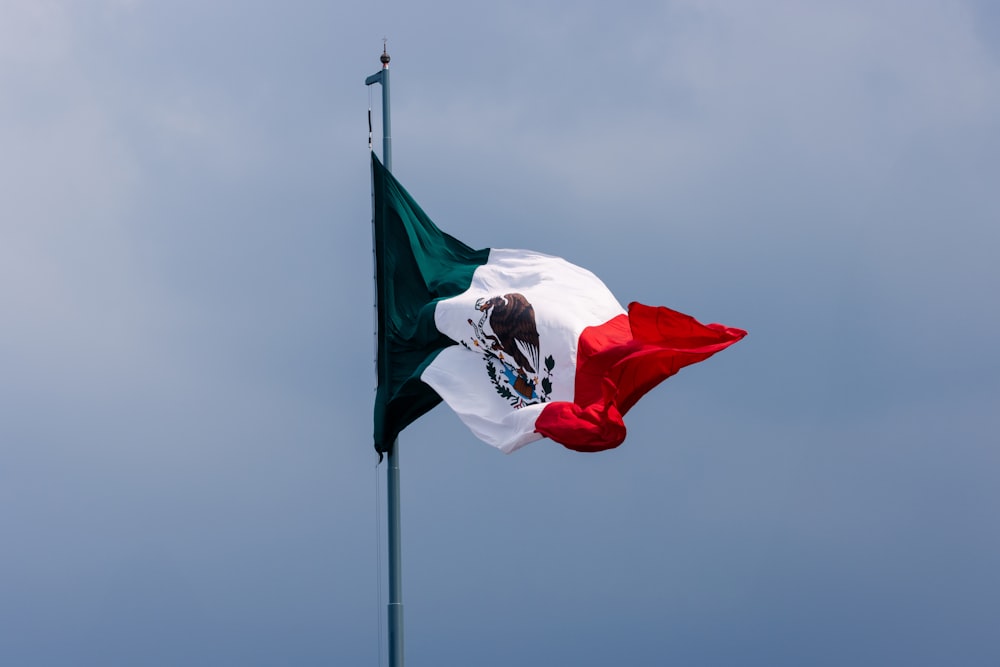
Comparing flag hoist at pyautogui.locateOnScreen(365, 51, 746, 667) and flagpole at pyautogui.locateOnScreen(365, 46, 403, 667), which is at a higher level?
flag hoist at pyautogui.locateOnScreen(365, 51, 746, 667)

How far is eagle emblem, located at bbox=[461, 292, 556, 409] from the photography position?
79.7ft

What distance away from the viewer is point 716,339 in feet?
72.5

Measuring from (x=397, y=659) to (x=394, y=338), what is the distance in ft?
18.3

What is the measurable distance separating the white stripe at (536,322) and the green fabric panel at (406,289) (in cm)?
37

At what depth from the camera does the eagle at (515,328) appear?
24.5m

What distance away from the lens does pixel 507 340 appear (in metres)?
24.9

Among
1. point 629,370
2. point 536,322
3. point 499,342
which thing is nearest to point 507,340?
point 499,342

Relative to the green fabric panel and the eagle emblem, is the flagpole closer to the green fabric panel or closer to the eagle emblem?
the green fabric panel

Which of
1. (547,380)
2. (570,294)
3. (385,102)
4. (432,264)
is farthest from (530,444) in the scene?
(385,102)

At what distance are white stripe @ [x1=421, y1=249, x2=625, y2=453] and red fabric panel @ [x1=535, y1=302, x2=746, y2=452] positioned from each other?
0.70 m

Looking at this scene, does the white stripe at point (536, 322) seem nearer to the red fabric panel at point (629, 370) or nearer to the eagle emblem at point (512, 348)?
the eagle emblem at point (512, 348)

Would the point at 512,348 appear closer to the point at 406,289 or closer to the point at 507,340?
the point at 507,340

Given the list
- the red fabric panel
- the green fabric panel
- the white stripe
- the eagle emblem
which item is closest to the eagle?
the eagle emblem

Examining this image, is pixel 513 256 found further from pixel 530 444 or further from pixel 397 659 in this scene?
pixel 397 659
